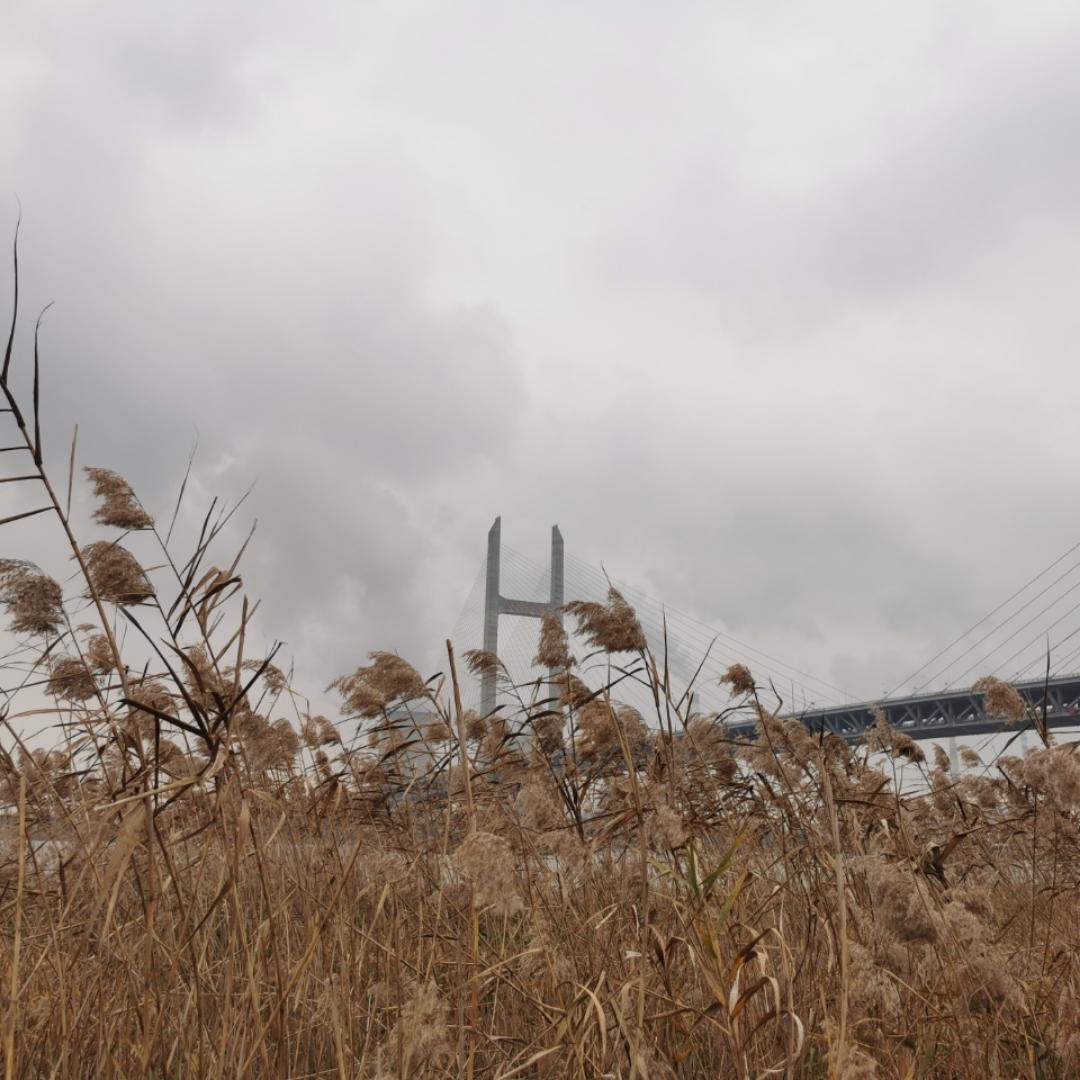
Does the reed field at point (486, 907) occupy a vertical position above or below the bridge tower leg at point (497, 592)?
below

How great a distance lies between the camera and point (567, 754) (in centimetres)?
335

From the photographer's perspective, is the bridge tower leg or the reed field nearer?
the reed field

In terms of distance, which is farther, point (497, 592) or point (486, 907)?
point (497, 592)

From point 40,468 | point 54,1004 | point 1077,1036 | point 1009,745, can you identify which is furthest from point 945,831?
point 40,468

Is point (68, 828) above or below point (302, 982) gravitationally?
above

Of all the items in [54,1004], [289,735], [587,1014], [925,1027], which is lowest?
[925,1027]

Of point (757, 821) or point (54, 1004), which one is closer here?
point (54, 1004)

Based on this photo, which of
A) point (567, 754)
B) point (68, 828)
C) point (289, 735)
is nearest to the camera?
point (68, 828)

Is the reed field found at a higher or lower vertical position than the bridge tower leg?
lower

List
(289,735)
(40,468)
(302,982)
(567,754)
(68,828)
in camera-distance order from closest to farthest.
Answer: (40,468) → (68,828) → (302,982) → (567,754) → (289,735)

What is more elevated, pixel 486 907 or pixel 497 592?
pixel 497 592

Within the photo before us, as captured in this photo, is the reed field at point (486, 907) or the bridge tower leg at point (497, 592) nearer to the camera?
the reed field at point (486, 907)

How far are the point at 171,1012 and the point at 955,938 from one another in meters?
1.72

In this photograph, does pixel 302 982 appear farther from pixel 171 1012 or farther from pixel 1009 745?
pixel 1009 745
